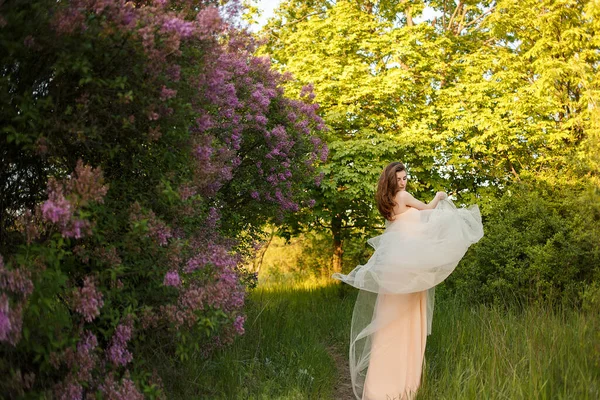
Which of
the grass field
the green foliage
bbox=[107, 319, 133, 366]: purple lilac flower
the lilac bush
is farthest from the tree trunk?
bbox=[107, 319, 133, 366]: purple lilac flower

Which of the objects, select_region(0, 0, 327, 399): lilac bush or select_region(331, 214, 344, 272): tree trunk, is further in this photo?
select_region(331, 214, 344, 272): tree trunk

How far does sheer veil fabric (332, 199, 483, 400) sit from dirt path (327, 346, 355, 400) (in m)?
0.37

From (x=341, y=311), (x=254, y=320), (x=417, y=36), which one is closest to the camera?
(x=254, y=320)

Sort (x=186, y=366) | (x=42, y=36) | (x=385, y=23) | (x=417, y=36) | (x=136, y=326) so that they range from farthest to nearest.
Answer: (x=385, y=23)
(x=417, y=36)
(x=186, y=366)
(x=136, y=326)
(x=42, y=36)

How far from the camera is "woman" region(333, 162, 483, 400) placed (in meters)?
5.35

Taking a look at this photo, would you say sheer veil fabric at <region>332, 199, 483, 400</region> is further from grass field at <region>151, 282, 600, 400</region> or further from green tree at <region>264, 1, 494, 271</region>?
green tree at <region>264, 1, 494, 271</region>

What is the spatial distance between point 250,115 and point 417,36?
17.3ft

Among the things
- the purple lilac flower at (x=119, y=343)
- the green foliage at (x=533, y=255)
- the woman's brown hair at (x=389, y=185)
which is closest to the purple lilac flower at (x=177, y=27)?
the purple lilac flower at (x=119, y=343)

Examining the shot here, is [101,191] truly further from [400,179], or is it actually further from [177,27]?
[400,179]

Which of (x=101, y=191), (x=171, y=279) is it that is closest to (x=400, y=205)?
(x=171, y=279)

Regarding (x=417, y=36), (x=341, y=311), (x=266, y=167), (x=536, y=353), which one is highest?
(x=417, y=36)

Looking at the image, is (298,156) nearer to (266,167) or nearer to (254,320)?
(266,167)

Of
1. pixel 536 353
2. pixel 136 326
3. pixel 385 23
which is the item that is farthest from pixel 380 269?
pixel 385 23

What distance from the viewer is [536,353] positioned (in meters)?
5.27
